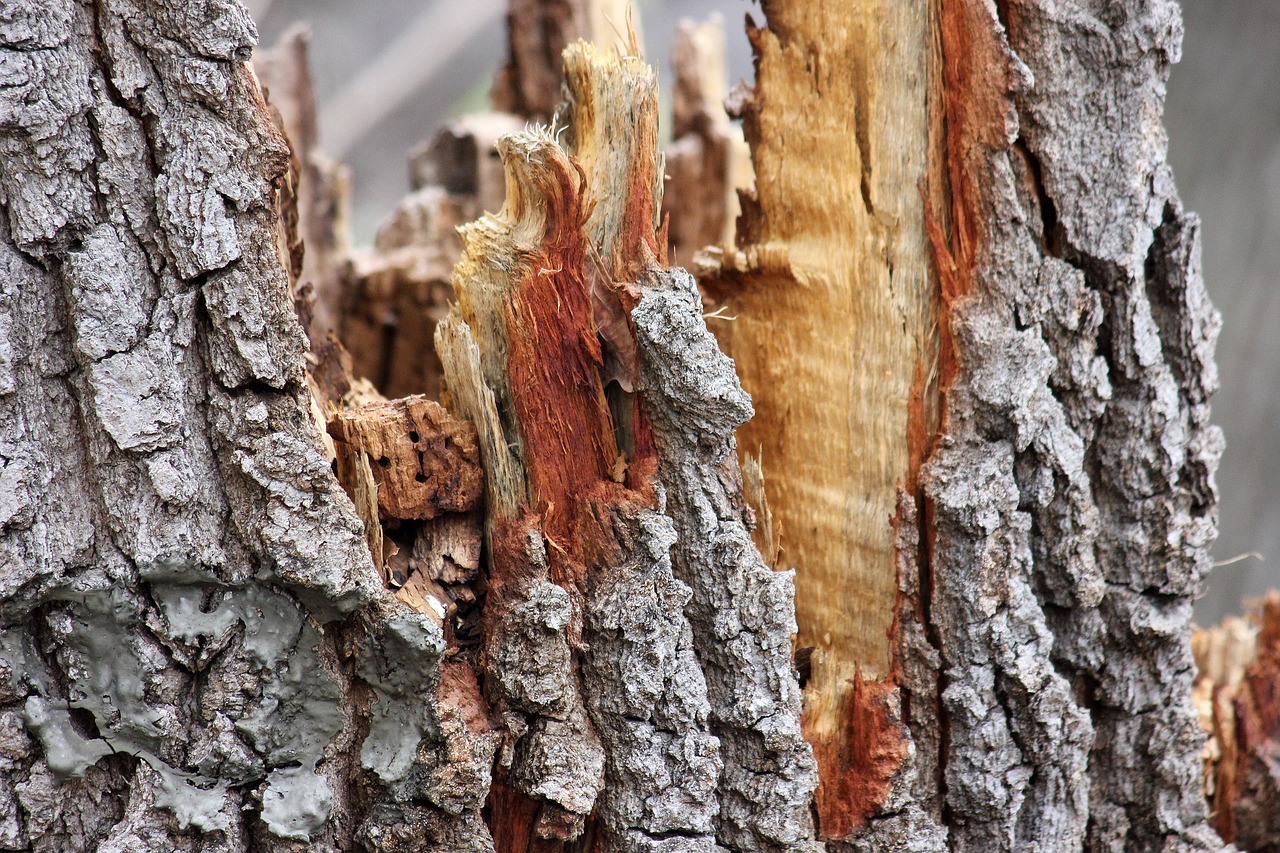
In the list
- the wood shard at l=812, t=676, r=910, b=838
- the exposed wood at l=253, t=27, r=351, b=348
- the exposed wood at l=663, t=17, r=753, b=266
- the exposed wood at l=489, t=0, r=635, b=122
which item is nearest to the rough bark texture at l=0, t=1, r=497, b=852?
the wood shard at l=812, t=676, r=910, b=838

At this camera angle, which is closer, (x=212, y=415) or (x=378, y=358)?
(x=212, y=415)

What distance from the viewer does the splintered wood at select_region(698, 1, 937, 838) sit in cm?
144

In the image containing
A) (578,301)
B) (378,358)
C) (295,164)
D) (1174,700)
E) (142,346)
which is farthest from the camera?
(378,358)

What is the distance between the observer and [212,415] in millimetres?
1158

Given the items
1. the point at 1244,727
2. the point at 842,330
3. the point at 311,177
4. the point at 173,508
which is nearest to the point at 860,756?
the point at 842,330

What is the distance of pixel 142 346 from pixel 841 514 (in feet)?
3.31

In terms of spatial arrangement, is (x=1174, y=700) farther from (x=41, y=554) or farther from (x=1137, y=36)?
(x=41, y=554)

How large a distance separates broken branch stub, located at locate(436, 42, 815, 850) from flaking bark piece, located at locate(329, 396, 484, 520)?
0.11 ft

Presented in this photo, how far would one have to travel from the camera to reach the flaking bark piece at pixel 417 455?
1313 mm

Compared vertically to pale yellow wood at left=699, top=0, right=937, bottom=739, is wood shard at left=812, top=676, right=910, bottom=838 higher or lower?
lower

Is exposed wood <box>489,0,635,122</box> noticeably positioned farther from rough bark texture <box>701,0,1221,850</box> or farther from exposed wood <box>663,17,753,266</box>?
rough bark texture <box>701,0,1221,850</box>

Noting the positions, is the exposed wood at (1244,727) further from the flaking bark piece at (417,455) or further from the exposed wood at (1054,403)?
the flaking bark piece at (417,455)

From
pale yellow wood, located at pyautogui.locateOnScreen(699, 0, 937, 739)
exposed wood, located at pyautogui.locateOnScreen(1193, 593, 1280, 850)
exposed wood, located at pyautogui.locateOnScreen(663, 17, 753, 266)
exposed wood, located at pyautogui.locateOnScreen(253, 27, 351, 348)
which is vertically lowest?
exposed wood, located at pyautogui.locateOnScreen(1193, 593, 1280, 850)

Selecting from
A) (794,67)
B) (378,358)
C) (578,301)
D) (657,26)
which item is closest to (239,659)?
(578,301)
